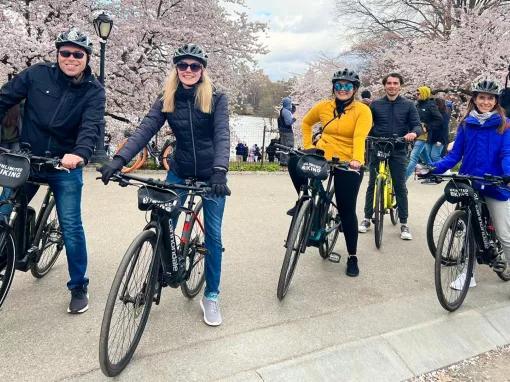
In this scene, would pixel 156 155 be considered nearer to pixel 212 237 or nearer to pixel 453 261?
pixel 212 237

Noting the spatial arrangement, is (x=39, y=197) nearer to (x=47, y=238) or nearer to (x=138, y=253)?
(x=47, y=238)

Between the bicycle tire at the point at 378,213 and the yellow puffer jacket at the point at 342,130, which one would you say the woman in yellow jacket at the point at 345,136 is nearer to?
the yellow puffer jacket at the point at 342,130

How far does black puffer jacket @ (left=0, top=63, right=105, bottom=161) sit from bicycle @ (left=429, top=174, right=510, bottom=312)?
8.96 feet

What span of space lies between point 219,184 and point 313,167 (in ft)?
3.80

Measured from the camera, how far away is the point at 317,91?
90.1ft

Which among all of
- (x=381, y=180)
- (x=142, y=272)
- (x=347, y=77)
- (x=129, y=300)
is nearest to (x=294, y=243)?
(x=142, y=272)

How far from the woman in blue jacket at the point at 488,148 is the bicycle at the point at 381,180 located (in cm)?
128

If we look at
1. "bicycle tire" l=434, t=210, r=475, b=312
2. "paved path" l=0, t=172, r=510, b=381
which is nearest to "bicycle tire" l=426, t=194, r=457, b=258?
"paved path" l=0, t=172, r=510, b=381

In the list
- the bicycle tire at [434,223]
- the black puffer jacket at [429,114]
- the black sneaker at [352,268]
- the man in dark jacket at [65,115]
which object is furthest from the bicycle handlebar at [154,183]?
the black puffer jacket at [429,114]

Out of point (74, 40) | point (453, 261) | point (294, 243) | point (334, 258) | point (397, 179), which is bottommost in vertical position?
point (334, 258)

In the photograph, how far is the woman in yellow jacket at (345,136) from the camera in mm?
3805

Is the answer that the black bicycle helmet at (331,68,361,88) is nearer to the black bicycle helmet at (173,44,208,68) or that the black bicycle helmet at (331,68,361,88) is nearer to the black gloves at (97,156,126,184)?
the black bicycle helmet at (173,44,208,68)

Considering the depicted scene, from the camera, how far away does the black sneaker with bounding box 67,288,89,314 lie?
3.11m

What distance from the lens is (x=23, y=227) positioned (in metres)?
3.01
